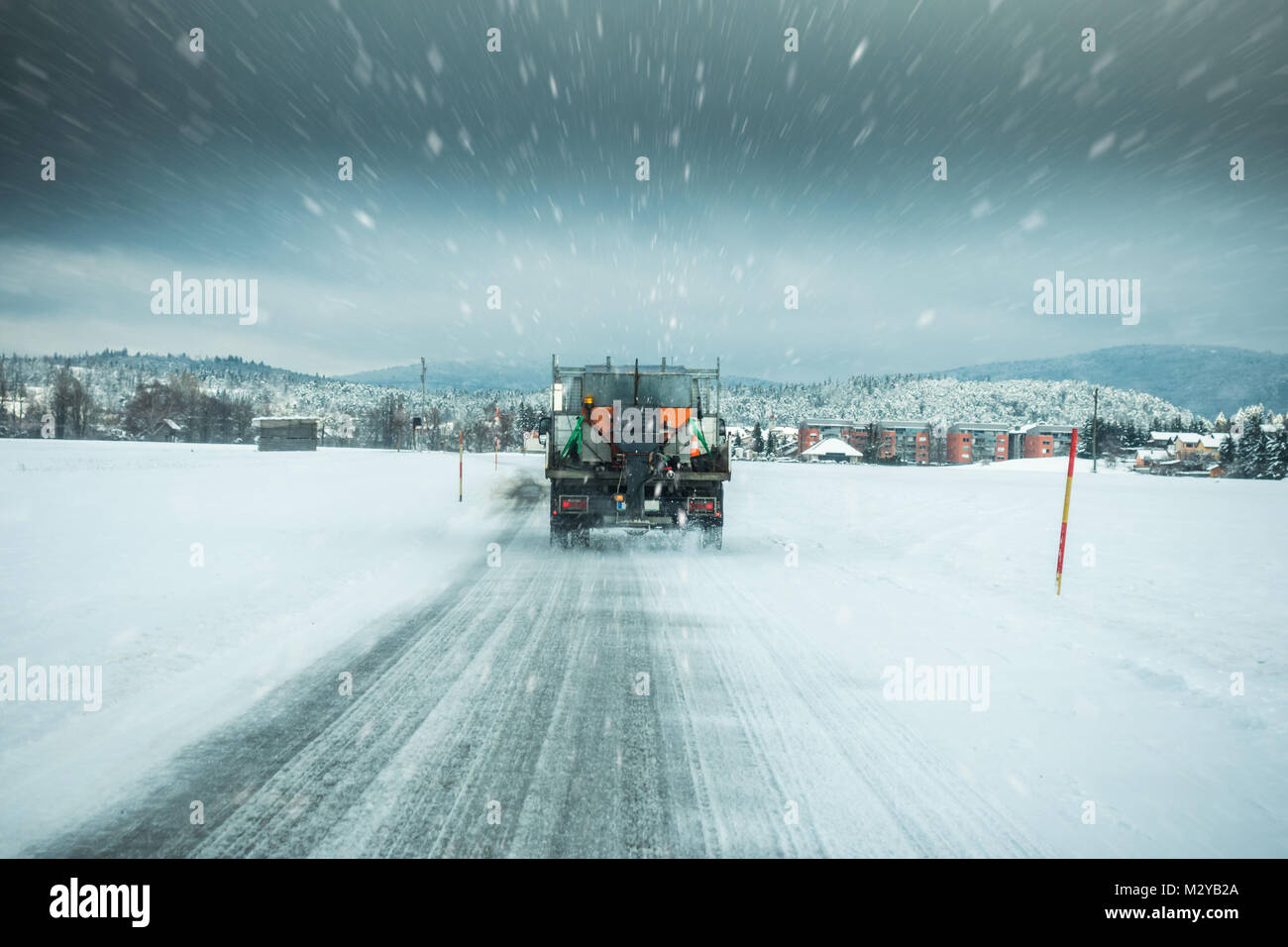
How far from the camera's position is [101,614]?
6539 millimetres

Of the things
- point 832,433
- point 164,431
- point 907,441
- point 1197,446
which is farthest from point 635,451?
point 907,441

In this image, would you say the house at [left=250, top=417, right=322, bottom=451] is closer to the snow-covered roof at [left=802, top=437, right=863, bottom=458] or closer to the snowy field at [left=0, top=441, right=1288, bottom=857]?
the snowy field at [left=0, top=441, right=1288, bottom=857]

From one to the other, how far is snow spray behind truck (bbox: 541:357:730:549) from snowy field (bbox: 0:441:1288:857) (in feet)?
3.19

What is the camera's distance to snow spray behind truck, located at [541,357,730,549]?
11.4 meters

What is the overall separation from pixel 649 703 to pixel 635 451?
730 cm

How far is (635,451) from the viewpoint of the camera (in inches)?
455

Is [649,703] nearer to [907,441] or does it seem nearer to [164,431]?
[164,431]

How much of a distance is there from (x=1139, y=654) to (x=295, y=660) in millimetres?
7160

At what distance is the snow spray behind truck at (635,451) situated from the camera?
1138cm

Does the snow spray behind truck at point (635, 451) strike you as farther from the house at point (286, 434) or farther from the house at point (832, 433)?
the house at point (832, 433)

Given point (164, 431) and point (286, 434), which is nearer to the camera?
point (286, 434)
